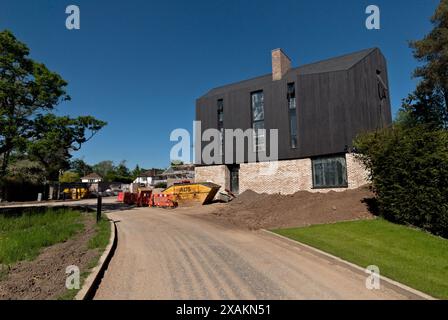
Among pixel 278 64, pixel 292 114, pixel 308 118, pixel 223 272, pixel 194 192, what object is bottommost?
pixel 223 272

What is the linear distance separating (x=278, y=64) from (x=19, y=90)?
21.8m

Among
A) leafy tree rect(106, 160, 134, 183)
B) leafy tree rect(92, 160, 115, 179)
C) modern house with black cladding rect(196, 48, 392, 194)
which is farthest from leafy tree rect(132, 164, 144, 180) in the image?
modern house with black cladding rect(196, 48, 392, 194)

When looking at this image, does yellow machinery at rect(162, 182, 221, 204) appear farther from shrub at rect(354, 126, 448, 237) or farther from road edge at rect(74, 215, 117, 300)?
road edge at rect(74, 215, 117, 300)

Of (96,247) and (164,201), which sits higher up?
(164,201)

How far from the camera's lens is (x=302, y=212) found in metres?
15.2

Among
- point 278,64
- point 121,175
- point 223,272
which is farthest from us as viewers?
point 121,175

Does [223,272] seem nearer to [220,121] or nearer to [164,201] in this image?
[164,201]

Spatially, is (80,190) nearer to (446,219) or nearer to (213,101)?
(213,101)

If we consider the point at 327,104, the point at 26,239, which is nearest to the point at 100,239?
the point at 26,239

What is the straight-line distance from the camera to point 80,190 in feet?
134

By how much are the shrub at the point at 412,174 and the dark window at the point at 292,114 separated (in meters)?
11.1

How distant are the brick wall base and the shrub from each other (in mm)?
7627

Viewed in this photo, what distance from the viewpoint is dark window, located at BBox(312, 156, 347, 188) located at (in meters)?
21.0

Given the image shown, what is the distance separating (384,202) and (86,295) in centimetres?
1209
